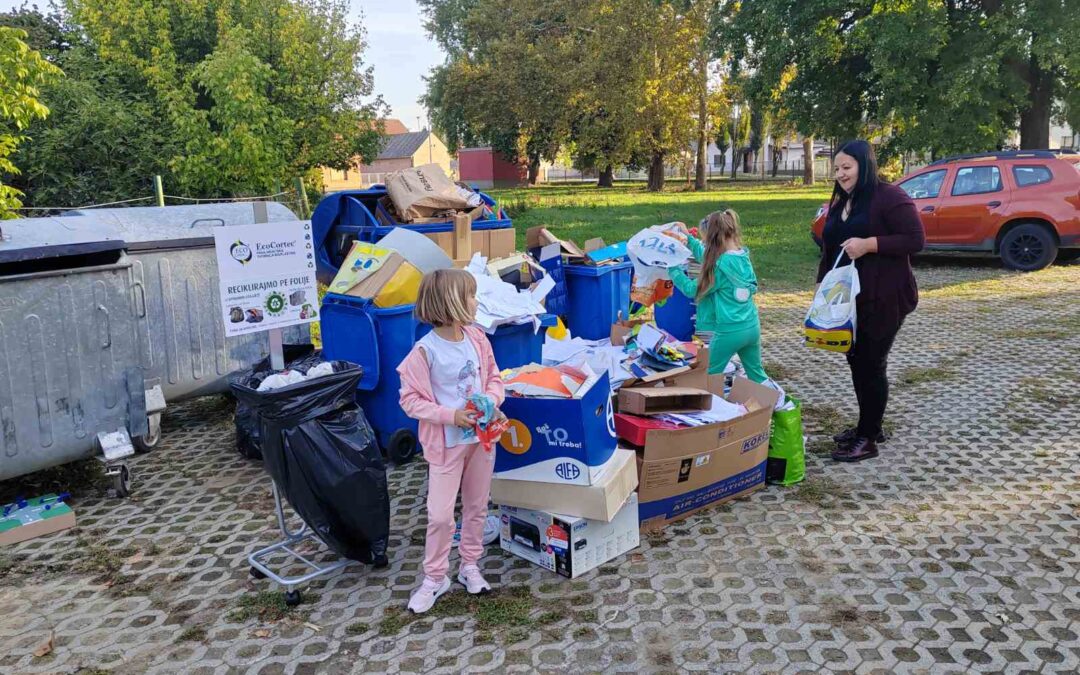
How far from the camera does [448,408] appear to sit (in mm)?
3236

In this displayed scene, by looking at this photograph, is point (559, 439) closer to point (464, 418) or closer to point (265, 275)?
point (464, 418)

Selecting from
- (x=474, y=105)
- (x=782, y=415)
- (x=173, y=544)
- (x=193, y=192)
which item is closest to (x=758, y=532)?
(x=782, y=415)

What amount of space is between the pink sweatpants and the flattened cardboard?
104 centimetres

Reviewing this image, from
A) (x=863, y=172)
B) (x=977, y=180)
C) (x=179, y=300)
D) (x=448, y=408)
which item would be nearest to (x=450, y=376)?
(x=448, y=408)

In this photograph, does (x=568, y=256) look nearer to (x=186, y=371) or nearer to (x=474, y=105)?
(x=186, y=371)

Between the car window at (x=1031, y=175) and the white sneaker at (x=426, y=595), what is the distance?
11.7 meters

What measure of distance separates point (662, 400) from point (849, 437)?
163cm

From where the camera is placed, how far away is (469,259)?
600 cm

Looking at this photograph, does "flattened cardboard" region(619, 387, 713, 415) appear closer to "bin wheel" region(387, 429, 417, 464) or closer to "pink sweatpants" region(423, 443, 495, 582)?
"pink sweatpants" region(423, 443, 495, 582)

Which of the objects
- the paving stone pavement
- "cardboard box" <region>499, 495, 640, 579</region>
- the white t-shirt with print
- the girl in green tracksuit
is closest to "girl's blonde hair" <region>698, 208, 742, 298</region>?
the girl in green tracksuit

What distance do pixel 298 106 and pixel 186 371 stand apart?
17123 millimetres

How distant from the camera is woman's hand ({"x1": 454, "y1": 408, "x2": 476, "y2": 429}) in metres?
3.19

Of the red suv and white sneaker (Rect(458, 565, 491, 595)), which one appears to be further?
the red suv

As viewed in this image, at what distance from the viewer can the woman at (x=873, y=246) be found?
4520 mm
